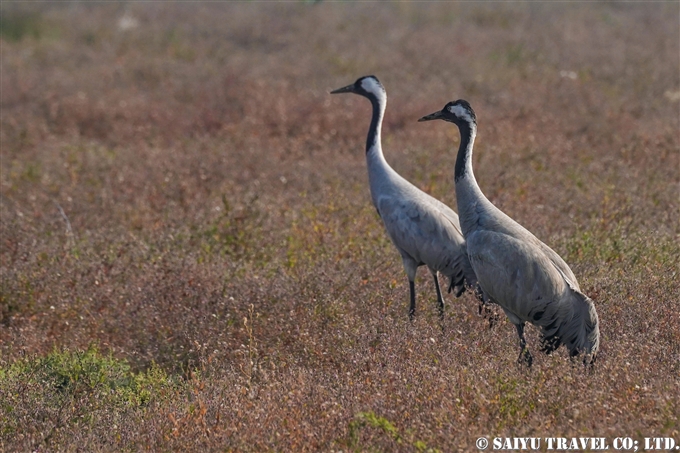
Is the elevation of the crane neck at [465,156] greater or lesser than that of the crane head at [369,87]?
greater

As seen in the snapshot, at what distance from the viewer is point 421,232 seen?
6.96 m

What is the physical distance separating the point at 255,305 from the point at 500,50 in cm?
1257

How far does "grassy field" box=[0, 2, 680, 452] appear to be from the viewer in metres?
4.78

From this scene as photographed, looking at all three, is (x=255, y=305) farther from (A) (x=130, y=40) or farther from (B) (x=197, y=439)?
(A) (x=130, y=40)

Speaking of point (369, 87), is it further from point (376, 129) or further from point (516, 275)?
point (516, 275)

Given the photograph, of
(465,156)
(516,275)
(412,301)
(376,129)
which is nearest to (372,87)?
(376,129)

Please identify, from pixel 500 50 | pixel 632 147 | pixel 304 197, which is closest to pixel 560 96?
pixel 632 147

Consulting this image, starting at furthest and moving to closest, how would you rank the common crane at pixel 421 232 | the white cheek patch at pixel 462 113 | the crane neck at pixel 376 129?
1. the crane neck at pixel 376 129
2. the common crane at pixel 421 232
3. the white cheek patch at pixel 462 113

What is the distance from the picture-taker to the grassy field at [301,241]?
15.7 ft

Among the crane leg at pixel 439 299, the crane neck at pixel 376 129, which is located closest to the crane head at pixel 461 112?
the crane leg at pixel 439 299

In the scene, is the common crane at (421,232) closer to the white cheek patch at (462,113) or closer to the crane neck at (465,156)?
the crane neck at (465,156)

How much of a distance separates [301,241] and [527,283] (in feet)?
9.57

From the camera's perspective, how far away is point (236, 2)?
27.5m

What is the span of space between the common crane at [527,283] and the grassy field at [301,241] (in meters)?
0.20
